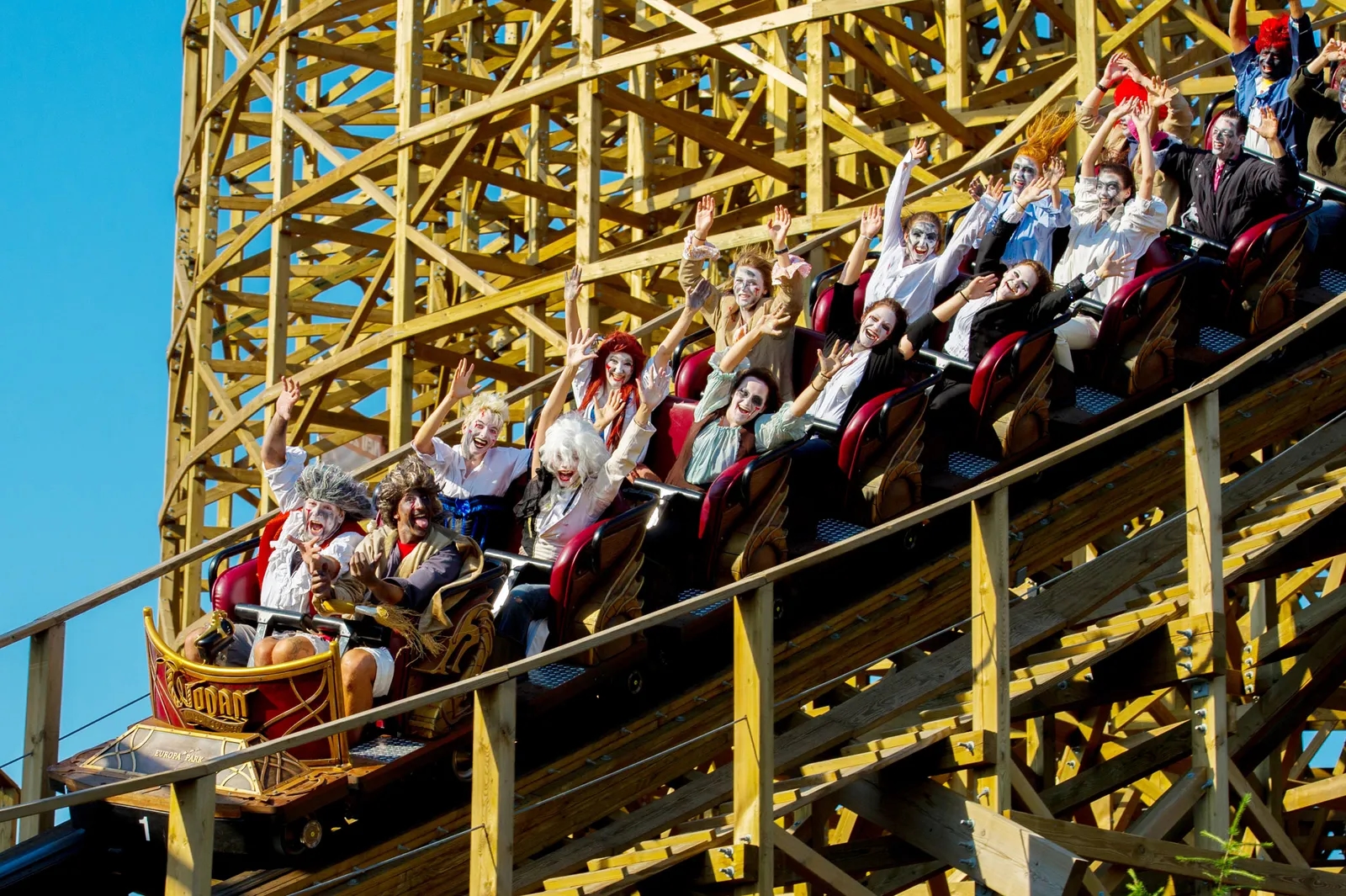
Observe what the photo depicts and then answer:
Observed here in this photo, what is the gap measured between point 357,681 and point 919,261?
148 inches

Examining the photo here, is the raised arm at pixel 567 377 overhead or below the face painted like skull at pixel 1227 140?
below

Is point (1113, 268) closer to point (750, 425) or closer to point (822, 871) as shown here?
point (750, 425)

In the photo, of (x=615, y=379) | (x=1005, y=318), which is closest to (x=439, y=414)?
(x=615, y=379)

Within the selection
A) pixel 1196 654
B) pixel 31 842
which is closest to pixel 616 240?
pixel 1196 654

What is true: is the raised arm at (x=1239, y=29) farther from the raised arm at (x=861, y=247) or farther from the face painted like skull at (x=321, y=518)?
the face painted like skull at (x=321, y=518)

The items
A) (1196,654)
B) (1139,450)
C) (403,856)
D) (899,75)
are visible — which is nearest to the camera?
(403,856)

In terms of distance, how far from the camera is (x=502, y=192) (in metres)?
19.0

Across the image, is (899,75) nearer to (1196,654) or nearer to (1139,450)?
(1139,450)

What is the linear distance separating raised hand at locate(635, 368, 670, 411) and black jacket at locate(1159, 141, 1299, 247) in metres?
2.93

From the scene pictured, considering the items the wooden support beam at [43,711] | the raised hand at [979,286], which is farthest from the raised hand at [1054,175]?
the wooden support beam at [43,711]

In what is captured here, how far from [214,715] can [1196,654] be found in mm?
3184

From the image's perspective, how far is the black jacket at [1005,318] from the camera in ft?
26.7

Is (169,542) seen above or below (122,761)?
above

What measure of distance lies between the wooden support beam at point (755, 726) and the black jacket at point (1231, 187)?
4.22m
